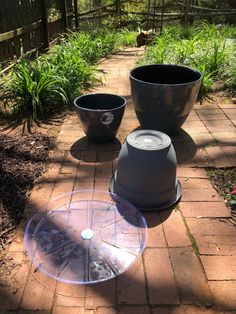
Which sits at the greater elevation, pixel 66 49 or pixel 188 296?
pixel 66 49

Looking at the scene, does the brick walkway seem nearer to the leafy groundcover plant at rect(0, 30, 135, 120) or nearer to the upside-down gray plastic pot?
the upside-down gray plastic pot

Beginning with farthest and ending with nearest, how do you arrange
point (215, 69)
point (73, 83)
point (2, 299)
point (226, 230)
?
point (215, 69)
point (73, 83)
point (226, 230)
point (2, 299)

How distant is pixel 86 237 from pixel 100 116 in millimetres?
1180

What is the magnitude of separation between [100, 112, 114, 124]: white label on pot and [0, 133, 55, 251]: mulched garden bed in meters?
0.56

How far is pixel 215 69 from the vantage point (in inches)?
186

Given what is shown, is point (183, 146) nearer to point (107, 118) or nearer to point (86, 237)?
point (107, 118)

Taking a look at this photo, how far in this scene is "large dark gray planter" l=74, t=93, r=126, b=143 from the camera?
2.84m

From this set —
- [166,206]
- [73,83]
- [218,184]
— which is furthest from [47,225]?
[73,83]

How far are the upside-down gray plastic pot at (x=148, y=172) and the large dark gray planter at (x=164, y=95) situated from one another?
65 cm

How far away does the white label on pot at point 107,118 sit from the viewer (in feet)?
9.32

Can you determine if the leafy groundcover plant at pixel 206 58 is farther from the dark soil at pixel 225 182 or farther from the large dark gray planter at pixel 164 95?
the dark soil at pixel 225 182

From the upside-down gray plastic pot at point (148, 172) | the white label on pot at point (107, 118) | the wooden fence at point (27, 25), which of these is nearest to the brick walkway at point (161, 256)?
the upside-down gray plastic pot at point (148, 172)

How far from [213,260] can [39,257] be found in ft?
3.14

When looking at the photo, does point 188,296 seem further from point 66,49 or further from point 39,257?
point 66,49
